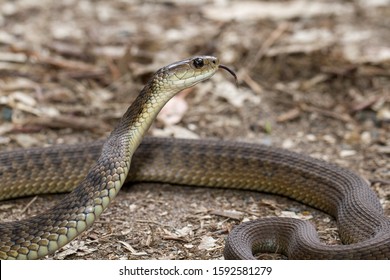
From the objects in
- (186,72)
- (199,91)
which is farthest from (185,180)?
(199,91)

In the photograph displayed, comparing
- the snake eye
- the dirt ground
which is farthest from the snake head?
the dirt ground

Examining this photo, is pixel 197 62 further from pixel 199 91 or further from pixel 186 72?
pixel 199 91

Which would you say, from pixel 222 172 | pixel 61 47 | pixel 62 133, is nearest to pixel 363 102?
pixel 222 172

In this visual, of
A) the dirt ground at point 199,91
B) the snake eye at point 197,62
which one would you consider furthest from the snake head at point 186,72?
the dirt ground at point 199,91

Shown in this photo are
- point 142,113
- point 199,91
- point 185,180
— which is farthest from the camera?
point 199,91

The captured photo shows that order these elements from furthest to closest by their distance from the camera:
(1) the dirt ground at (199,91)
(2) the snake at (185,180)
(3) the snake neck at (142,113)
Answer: (1) the dirt ground at (199,91)
(3) the snake neck at (142,113)
(2) the snake at (185,180)

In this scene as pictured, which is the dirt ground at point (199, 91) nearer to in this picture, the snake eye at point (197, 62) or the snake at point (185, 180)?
the snake at point (185, 180)

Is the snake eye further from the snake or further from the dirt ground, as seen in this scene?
the dirt ground
